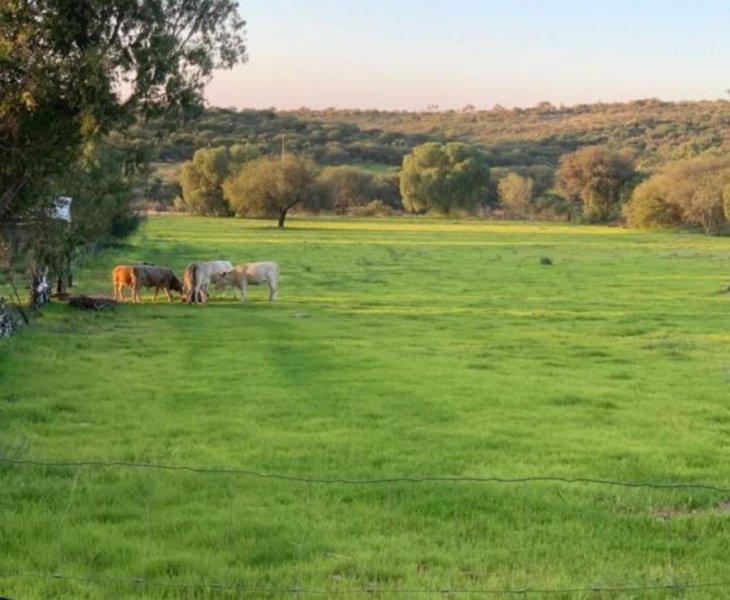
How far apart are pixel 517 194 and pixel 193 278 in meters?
107

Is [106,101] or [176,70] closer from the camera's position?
[106,101]

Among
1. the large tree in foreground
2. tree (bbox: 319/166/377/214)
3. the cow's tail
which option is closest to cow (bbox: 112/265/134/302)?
the cow's tail

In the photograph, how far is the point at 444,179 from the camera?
13788cm

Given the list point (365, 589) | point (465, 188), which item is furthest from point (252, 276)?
point (465, 188)

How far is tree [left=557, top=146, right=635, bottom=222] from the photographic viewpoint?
124 m

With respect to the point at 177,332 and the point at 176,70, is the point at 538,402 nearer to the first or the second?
the point at 176,70

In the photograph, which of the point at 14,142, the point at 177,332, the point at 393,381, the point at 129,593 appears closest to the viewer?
the point at 129,593

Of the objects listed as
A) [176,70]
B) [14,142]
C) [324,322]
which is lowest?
[324,322]

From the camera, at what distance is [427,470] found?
11.1 meters

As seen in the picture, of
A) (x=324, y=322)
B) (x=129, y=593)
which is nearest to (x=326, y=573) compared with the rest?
(x=129, y=593)

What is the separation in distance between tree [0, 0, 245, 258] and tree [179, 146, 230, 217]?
340 ft

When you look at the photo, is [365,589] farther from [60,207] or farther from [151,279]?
[151,279]

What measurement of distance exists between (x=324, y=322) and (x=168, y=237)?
47.6 meters

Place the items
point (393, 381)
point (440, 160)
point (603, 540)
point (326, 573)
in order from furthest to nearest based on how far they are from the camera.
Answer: point (440, 160), point (393, 381), point (603, 540), point (326, 573)
